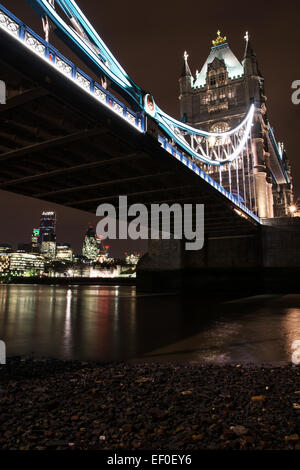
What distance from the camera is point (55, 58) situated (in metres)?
10.6

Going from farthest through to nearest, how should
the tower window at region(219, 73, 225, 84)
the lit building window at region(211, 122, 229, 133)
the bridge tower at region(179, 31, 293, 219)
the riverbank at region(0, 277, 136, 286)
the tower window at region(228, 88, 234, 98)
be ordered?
the riverbank at region(0, 277, 136, 286) → the tower window at region(219, 73, 225, 84) → the tower window at region(228, 88, 234, 98) → the lit building window at region(211, 122, 229, 133) → the bridge tower at region(179, 31, 293, 219)

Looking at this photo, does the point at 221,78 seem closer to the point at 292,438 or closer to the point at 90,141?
the point at 90,141

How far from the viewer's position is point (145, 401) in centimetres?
421

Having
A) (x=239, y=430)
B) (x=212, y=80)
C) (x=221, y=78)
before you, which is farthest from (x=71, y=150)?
(x=212, y=80)

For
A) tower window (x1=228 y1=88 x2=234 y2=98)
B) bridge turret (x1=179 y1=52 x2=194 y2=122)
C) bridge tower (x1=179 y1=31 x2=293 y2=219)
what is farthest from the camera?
bridge turret (x1=179 y1=52 x2=194 y2=122)

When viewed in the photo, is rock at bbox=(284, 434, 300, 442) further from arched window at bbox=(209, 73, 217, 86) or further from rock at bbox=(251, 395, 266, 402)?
arched window at bbox=(209, 73, 217, 86)

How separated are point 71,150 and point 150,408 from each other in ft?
49.3

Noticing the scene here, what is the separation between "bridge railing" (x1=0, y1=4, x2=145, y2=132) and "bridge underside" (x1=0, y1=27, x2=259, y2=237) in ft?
0.62

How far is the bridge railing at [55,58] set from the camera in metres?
9.12

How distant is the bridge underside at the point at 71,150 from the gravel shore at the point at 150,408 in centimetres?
919

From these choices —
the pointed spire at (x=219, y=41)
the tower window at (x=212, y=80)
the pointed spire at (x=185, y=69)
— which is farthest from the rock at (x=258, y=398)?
the pointed spire at (x=219, y=41)

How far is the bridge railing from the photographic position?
29.9 feet

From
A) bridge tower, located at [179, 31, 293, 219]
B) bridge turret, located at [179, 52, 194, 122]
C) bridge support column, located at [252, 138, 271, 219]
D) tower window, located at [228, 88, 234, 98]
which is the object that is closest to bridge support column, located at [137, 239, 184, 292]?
bridge support column, located at [252, 138, 271, 219]
